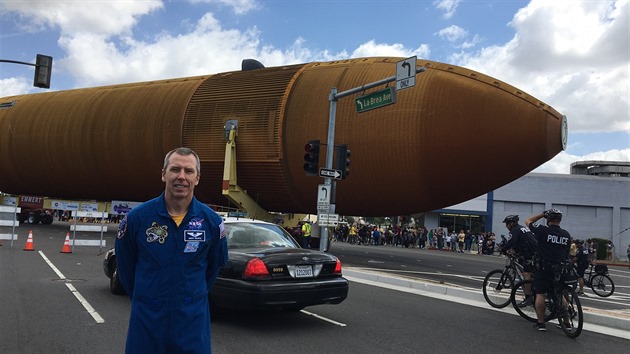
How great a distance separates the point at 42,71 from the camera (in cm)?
1833

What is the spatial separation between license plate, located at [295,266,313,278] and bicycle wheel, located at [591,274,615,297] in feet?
31.5

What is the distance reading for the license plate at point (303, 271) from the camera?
241 inches

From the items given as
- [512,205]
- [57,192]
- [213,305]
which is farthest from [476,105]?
[512,205]

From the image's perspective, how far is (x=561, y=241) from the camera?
21.7 feet

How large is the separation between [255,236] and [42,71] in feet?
51.0

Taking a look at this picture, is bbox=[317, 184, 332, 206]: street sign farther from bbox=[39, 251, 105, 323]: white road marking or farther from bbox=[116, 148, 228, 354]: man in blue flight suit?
bbox=[116, 148, 228, 354]: man in blue flight suit

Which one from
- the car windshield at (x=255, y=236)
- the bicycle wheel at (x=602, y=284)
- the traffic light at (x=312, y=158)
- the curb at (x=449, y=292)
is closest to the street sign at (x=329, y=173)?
the traffic light at (x=312, y=158)

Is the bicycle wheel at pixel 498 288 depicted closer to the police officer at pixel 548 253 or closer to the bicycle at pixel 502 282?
the bicycle at pixel 502 282

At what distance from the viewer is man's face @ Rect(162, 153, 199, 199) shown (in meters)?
2.73

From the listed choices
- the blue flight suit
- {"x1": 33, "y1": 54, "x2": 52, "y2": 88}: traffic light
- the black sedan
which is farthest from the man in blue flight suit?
{"x1": 33, "y1": 54, "x2": 52, "y2": 88}: traffic light

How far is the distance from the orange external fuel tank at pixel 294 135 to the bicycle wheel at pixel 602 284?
149 inches

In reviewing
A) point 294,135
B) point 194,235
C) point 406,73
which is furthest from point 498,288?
point 294,135

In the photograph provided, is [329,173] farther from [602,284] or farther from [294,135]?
[602,284]

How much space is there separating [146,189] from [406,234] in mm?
18639
